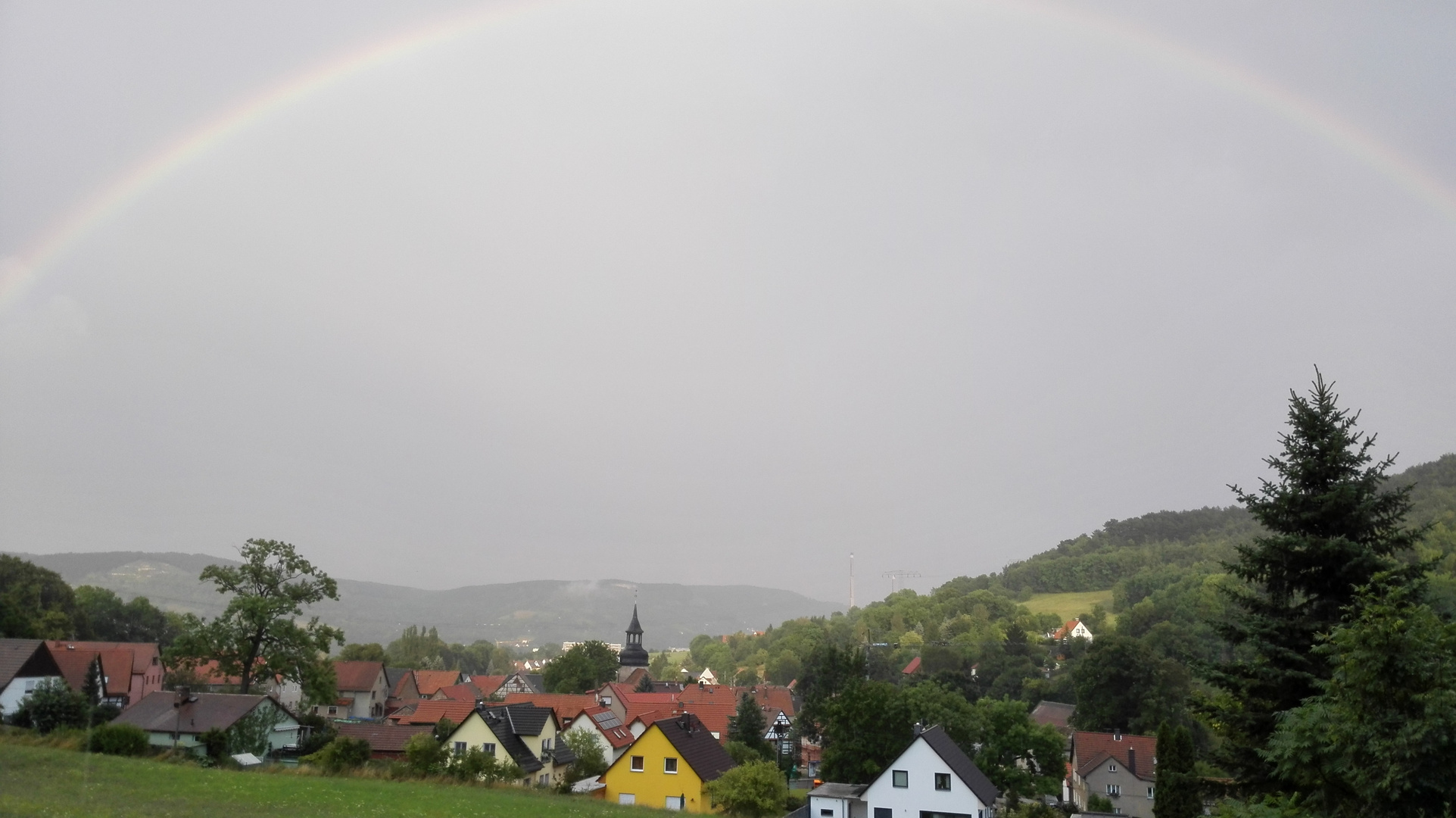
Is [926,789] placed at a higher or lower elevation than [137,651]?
lower

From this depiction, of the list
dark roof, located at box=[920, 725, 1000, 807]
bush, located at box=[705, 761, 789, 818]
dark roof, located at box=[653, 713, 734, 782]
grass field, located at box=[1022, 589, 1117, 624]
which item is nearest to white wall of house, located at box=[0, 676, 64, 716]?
dark roof, located at box=[653, 713, 734, 782]

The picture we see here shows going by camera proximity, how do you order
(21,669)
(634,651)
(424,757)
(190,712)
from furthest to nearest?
(634,651), (21,669), (190,712), (424,757)

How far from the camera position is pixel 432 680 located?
3634 inches

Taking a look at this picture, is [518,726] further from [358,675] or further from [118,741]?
[358,675]

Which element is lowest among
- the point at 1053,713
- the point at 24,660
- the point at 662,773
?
the point at 1053,713

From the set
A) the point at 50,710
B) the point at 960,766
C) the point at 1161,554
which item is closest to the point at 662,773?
the point at 960,766

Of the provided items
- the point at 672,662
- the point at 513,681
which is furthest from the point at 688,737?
the point at 672,662

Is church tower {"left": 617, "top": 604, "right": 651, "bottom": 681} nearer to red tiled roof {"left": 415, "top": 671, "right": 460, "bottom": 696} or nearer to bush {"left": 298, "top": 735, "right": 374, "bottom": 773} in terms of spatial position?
red tiled roof {"left": 415, "top": 671, "right": 460, "bottom": 696}

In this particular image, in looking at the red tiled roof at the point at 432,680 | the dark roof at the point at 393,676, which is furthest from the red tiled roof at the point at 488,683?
the dark roof at the point at 393,676

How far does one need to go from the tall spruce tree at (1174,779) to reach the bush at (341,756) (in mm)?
23971

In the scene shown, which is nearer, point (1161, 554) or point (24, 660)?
point (24, 660)

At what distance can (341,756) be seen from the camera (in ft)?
93.4

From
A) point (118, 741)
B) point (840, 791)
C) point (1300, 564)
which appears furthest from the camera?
point (840, 791)

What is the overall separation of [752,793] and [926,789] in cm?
1089
